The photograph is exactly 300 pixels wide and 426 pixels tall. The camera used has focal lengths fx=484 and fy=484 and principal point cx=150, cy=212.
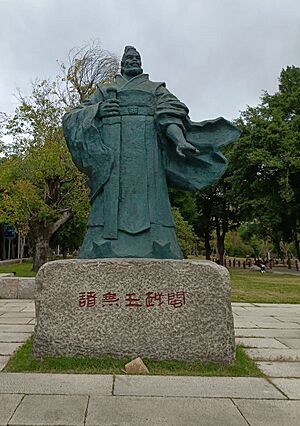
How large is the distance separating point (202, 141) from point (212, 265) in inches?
59.5

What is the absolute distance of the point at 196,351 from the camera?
459 centimetres

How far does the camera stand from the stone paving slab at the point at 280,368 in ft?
14.3

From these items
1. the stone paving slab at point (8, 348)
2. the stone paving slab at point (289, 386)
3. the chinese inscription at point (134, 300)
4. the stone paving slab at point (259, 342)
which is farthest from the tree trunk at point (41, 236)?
the stone paving slab at point (289, 386)

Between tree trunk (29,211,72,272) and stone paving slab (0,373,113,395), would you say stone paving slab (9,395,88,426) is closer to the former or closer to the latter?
stone paving slab (0,373,113,395)

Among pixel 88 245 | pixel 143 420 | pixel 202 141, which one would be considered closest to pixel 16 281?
pixel 88 245

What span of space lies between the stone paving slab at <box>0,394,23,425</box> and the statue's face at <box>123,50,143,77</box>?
12.3 ft

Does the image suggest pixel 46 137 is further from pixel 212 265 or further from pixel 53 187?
pixel 212 265

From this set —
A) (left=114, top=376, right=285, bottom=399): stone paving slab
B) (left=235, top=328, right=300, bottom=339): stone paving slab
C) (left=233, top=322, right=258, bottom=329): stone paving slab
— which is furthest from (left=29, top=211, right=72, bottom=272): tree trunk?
(left=114, top=376, right=285, bottom=399): stone paving slab

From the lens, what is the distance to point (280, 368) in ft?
15.0

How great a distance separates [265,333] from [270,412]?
3429mm

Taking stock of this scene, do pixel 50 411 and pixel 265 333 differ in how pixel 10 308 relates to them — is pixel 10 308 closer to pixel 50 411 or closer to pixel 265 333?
pixel 265 333

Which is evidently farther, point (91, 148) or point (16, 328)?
point (16, 328)

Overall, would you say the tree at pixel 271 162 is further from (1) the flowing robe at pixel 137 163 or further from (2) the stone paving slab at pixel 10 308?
(1) the flowing robe at pixel 137 163

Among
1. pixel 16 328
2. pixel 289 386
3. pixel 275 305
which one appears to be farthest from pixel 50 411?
pixel 275 305
